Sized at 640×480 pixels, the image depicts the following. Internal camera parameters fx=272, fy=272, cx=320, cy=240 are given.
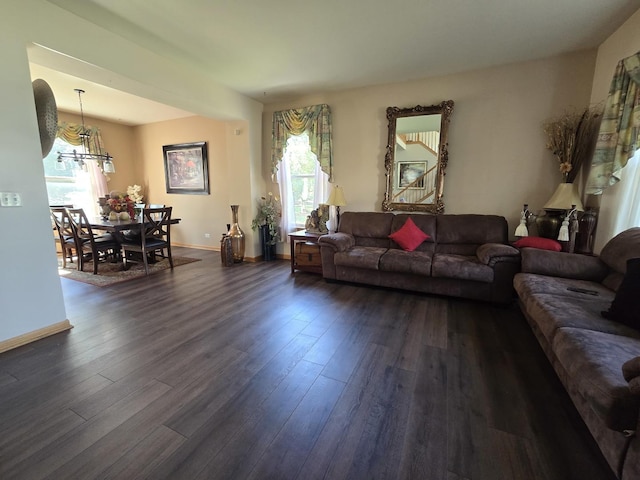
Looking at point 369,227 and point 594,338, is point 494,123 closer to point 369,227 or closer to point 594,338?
point 369,227

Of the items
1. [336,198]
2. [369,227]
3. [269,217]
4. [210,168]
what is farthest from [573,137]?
[210,168]

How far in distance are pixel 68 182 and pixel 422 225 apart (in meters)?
6.56

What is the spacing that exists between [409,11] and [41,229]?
142 inches

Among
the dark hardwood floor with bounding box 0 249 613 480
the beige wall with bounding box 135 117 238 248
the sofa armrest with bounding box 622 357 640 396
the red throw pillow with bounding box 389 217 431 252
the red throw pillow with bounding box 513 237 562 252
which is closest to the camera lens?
the sofa armrest with bounding box 622 357 640 396

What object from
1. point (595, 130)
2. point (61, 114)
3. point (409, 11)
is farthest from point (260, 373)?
point (61, 114)

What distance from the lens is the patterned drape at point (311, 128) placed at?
13.9 feet

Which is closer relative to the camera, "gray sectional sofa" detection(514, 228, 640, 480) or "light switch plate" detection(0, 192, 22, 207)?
"gray sectional sofa" detection(514, 228, 640, 480)

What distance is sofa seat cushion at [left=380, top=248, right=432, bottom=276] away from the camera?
10.1 ft

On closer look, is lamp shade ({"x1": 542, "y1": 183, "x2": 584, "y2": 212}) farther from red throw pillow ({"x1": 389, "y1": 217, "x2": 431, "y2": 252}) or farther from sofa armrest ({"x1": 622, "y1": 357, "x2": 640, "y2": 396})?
sofa armrest ({"x1": 622, "y1": 357, "x2": 640, "y2": 396})

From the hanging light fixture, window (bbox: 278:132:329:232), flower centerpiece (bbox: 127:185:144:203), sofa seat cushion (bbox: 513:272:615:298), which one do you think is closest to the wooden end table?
window (bbox: 278:132:329:232)

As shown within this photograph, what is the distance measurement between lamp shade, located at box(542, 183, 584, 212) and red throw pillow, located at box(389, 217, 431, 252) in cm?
132

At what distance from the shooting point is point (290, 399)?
63.8 inches

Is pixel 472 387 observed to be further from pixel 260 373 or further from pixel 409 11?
pixel 409 11

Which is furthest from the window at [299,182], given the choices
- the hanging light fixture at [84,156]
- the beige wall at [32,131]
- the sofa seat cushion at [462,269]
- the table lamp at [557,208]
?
the hanging light fixture at [84,156]
